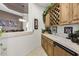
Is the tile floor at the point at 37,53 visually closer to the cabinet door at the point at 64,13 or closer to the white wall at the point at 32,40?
the white wall at the point at 32,40

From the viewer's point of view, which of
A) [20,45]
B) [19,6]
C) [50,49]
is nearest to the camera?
[19,6]

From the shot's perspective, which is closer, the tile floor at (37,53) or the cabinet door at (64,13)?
the tile floor at (37,53)

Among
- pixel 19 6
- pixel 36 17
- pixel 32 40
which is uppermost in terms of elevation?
pixel 19 6

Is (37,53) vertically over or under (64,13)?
under

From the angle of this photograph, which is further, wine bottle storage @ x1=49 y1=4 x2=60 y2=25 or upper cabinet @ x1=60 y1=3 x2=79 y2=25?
wine bottle storage @ x1=49 y1=4 x2=60 y2=25

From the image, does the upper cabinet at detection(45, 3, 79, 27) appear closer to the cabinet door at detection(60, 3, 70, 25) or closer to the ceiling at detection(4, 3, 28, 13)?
the cabinet door at detection(60, 3, 70, 25)

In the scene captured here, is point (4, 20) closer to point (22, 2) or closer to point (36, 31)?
point (22, 2)

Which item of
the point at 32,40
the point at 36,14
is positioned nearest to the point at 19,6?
the point at 36,14

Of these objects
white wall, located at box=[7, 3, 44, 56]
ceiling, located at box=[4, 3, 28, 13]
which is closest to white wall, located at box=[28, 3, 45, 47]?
white wall, located at box=[7, 3, 44, 56]

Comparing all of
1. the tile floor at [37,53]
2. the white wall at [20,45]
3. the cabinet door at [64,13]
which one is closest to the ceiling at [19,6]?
the white wall at [20,45]

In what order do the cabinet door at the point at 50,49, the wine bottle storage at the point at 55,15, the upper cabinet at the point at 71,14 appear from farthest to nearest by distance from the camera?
the wine bottle storage at the point at 55,15 < the cabinet door at the point at 50,49 < the upper cabinet at the point at 71,14

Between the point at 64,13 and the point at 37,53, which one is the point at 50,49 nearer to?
the point at 37,53

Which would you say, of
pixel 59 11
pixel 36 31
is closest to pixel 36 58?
pixel 36 31

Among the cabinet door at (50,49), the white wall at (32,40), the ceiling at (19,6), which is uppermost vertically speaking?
the ceiling at (19,6)
